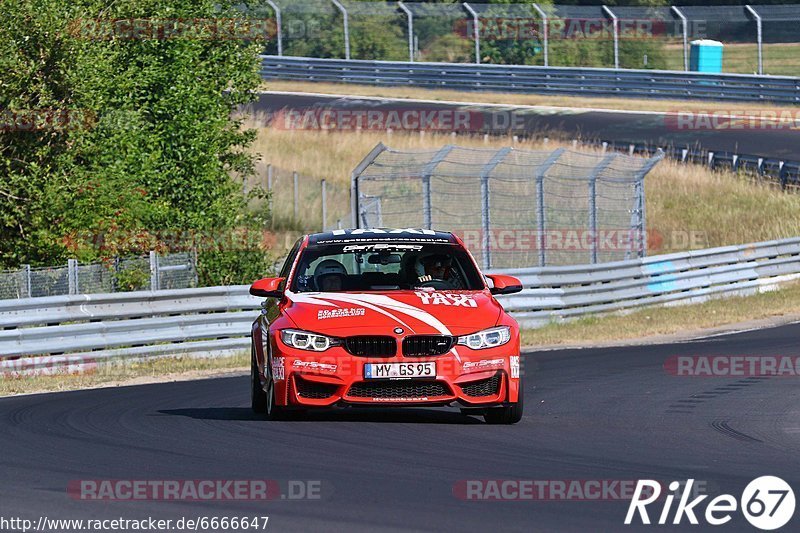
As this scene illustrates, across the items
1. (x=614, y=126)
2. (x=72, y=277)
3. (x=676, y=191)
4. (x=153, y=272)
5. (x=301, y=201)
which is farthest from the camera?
(x=614, y=126)

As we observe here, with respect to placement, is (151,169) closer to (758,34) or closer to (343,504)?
(343,504)

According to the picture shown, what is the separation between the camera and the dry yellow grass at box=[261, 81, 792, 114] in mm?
44906

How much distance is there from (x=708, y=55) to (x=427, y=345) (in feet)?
145

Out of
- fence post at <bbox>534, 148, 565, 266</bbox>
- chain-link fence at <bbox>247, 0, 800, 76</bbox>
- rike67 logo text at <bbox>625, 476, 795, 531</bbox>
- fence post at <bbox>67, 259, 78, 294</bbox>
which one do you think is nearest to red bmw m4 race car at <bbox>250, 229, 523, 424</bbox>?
rike67 logo text at <bbox>625, 476, 795, 531</bbox>

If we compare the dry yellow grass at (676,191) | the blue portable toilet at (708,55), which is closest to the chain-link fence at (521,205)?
the dry yellow grass at (676,191)

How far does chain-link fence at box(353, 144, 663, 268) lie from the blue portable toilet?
14418 mm

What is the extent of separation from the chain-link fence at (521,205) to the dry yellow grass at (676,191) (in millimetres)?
896

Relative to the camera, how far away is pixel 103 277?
62.2 feet

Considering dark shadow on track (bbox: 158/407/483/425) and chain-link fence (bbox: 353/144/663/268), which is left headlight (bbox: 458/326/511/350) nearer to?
dark shadow on track (bbox: 158/407/483/425)

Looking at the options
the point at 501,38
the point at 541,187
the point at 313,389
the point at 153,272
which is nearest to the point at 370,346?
the point at 313,389

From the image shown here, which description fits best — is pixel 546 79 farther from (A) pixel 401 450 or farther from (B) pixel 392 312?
(A) pixel 401 450

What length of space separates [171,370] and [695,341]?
287 inches

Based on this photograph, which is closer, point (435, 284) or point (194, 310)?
point (435, 284)

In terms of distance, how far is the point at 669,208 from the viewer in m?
36.2
